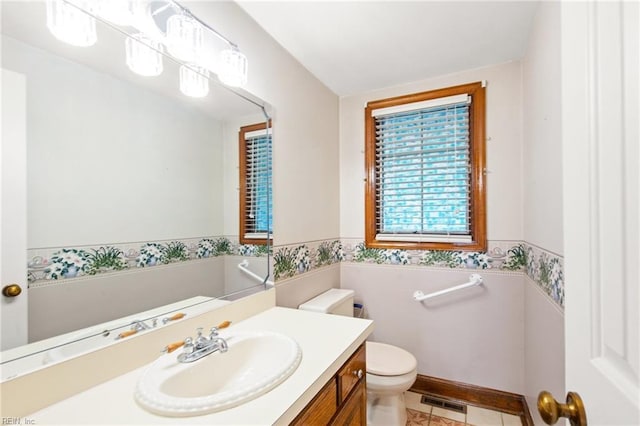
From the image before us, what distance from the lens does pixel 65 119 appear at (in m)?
0.81

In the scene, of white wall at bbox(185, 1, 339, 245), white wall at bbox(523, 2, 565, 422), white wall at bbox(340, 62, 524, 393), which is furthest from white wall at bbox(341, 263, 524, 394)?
white wall at bbox(185, 1, 339, 245)

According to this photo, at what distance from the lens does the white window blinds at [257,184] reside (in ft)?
4.88

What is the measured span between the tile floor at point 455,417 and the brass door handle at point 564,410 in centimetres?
157

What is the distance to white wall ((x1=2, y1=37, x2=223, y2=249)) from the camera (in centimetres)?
77

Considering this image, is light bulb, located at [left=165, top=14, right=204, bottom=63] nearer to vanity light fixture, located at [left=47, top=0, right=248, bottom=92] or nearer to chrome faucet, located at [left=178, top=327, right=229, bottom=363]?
vanity light fixture, located at [left=47, top=0, right=248, bottom=92]

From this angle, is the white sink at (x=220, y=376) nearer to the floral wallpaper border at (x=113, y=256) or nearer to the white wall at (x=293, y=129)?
the floral wallpaper border at (x=113, y=256)

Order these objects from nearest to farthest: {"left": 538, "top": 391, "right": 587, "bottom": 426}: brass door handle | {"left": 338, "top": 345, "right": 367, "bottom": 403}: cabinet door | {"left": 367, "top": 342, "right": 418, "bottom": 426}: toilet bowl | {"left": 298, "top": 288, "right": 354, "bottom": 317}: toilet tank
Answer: {"left": 538, "top": 391, "right": 587, "bottom": 426}: brass door handle, {"left": 338, "top": 345, "right": 367, "bottom": 403}: cabinet door, {"left": 367, "top": 342, "right": 418, "bottom": 426}: toilet bowl, {"left": 298, "top": 288, "right": 354, "bottom": 317}: toilet tank

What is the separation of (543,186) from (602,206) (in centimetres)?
107

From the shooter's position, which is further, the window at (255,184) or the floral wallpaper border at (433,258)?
the window at (255,184)

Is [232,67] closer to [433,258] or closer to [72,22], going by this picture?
[72,22]

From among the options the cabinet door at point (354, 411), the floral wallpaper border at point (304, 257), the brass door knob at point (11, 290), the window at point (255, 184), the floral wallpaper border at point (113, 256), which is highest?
the window at point (255, 184)

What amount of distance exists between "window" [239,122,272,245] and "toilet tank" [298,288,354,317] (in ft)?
1.73

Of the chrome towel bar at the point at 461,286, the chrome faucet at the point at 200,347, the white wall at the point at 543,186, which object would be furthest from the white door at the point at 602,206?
the chrome towel bar at the point at 461,286

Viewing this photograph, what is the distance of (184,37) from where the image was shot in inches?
44.3
